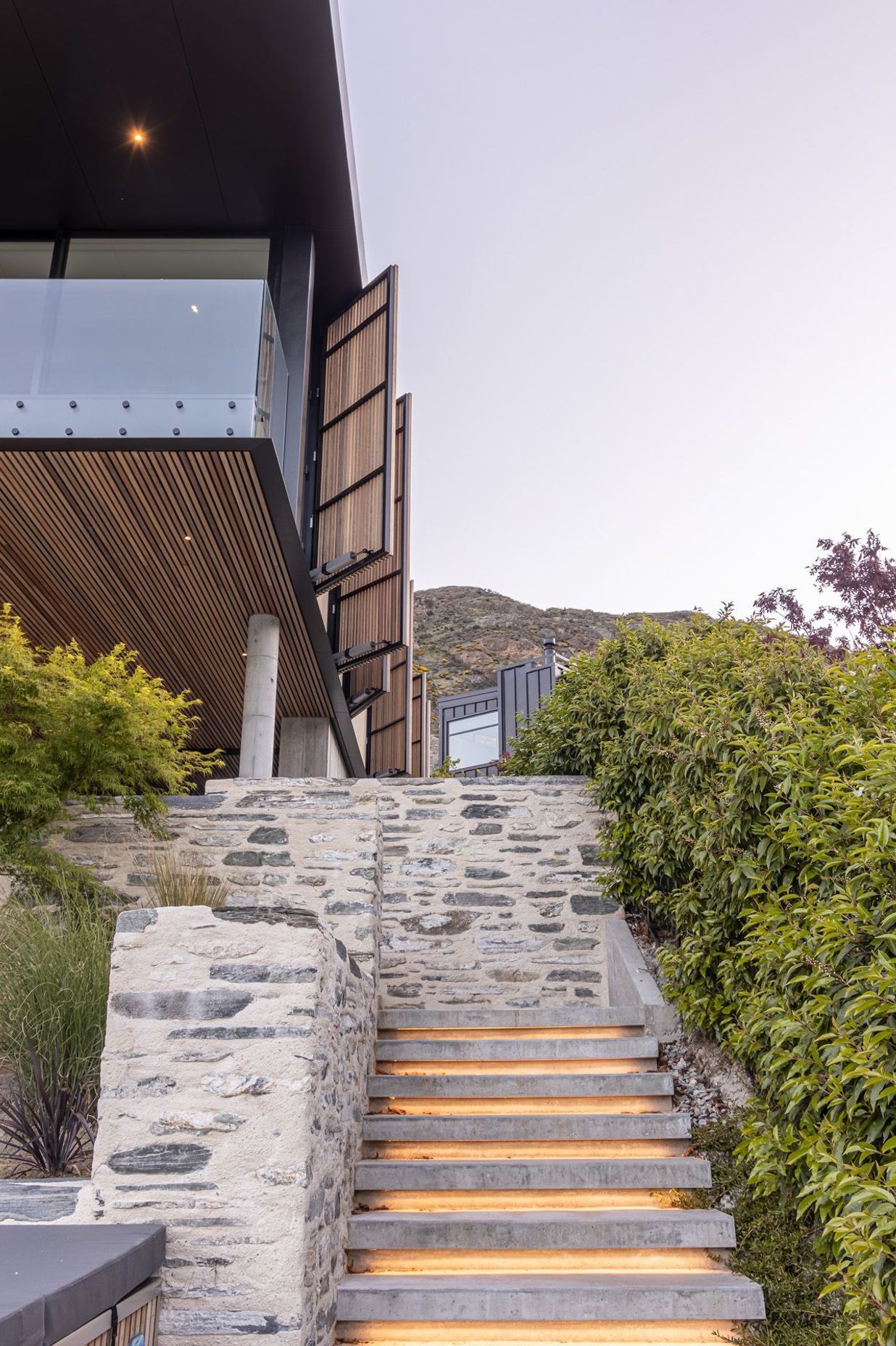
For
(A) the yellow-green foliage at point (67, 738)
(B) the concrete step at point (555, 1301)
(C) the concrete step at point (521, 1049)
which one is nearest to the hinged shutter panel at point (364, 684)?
(A) the yellow-green foliage at point (67, 738)

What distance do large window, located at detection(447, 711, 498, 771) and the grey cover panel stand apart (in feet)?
47.3

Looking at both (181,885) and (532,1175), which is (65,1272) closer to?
(532,1175)

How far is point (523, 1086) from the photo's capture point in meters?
3.92

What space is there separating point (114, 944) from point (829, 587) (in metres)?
7.88

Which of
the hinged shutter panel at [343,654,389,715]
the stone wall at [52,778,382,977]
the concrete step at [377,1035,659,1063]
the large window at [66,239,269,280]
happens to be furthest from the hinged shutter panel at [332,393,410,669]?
the concrete step at [377,1035,659,1063]

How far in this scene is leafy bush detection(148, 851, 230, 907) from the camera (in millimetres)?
3943

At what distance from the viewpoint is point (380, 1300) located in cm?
Answer: 283

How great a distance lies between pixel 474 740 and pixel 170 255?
11137 mm

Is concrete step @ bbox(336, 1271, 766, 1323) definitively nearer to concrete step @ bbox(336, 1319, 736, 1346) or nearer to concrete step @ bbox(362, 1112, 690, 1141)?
concrete step @ bbox(336, 1319, 736, 1346)

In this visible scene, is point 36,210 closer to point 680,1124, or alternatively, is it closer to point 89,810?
point 89,810

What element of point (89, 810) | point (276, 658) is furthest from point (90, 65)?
point (89, 810)

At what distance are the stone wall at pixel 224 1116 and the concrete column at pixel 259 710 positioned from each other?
13.5 feet

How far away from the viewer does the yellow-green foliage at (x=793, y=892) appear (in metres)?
2.30

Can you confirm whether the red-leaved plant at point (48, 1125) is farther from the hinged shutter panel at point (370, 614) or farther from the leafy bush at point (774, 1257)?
the hinged shutter panel at point (370, 614)
